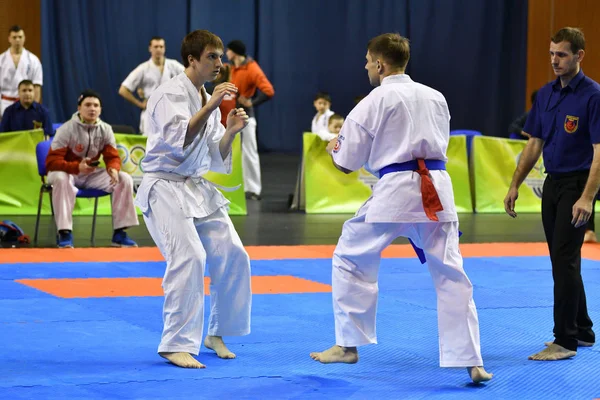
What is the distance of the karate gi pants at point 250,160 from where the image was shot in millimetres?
12219

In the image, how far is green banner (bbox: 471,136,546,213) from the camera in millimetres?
11938

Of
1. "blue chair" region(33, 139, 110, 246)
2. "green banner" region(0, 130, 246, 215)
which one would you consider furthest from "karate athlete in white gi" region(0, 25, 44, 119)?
"blue chair" region(33, 139, 110, 246)

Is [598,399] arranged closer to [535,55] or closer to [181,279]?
[181,279]

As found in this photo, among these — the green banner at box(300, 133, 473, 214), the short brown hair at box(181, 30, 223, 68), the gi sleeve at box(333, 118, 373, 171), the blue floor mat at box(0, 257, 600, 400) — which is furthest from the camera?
the green banner at box(300, 133, 473, 214)

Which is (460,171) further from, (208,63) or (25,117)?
(208,63)

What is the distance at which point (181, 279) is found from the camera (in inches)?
175

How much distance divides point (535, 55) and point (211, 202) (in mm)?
14770

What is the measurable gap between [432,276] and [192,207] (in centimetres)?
118

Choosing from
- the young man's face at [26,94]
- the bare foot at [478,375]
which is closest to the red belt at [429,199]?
the bare foot at [478,375]

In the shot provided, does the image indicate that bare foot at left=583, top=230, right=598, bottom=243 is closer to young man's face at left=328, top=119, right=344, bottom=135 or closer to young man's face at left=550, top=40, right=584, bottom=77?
young man's face at left=328, top=119, right=344, bottom=135

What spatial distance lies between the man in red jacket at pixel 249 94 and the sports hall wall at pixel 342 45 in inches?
218

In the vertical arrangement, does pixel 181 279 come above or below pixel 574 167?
below

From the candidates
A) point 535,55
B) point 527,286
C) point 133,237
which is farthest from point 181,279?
point 535,55

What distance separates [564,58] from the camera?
15.4 feet
